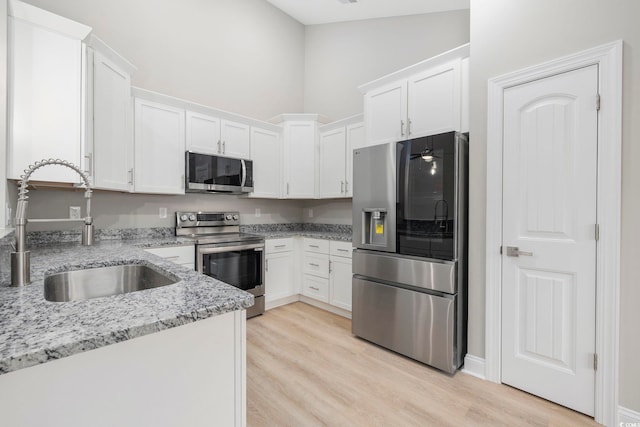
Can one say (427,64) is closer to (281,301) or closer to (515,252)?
Result: (515,252)

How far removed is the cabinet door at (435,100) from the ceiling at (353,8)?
48.1 inches

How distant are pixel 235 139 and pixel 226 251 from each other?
53.9 inches

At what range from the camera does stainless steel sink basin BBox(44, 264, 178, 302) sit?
4.48 feet

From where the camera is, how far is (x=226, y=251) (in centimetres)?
304

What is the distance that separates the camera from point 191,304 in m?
0.87

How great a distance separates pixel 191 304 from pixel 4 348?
0.38 metres

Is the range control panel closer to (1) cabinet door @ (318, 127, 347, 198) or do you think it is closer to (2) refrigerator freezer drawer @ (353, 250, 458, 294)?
(1) cabinet door @ (318, 127, 347, 198)

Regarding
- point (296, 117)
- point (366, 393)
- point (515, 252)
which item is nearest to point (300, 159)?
point (296, 117)

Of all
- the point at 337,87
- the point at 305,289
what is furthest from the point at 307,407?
the point at 337,87

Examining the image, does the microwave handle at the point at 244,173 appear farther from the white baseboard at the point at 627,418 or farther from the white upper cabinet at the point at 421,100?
the white baseboard at the point at 627,418

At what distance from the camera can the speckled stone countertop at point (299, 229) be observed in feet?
12.1

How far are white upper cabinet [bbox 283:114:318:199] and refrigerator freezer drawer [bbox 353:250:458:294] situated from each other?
1552 mm

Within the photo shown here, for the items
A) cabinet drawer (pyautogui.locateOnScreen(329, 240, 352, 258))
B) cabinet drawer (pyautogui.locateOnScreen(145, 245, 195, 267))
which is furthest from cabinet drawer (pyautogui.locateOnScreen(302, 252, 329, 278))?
cabinet drawer (pyautogui.locateOnScreen(145, 245, 195, 267))

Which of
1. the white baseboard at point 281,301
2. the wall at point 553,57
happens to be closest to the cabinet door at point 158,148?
the white baseboard at point 281,301
